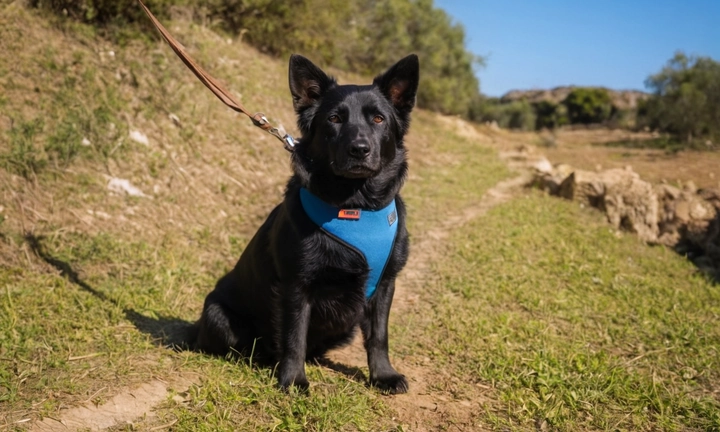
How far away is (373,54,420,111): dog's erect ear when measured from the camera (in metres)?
3.22

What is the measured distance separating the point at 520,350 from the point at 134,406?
2.44 m

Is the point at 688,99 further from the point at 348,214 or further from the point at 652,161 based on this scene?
the point at 348,214

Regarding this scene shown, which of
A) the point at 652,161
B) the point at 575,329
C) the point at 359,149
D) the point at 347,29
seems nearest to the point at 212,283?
the point at 359,149

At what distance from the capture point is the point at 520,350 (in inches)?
156

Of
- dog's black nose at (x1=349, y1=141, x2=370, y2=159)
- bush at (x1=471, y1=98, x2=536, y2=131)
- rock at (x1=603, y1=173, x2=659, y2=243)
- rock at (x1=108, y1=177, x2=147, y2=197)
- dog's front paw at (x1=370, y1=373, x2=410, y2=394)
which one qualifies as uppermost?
bush at (x1=471, y1=98, x2=536, y2=131)

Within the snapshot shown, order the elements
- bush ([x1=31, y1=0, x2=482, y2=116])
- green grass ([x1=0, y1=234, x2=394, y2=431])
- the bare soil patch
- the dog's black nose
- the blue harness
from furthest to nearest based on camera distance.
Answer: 1. the bare soil patch
2. bush ([x1=31, y1=0, x2=482, y2=116])
3. the blue harness
4. the dog's black nose
5. green grass ([x1=0, y1=234, x2=394, y2=431])

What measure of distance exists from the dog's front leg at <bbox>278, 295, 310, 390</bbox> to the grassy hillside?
0.11 metres

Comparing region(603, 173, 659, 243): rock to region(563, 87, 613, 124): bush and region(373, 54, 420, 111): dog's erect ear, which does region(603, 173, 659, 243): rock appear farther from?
region(563, 87, 613, 124): bush

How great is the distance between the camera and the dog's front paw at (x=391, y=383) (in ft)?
10.6

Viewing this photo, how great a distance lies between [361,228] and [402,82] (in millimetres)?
885

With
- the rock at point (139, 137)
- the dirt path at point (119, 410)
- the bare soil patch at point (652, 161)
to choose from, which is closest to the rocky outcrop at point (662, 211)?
the bare soil patch at point (652, 161)

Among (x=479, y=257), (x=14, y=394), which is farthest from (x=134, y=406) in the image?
(x=479, y=257)

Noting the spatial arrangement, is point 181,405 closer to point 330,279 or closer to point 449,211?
point 330,279

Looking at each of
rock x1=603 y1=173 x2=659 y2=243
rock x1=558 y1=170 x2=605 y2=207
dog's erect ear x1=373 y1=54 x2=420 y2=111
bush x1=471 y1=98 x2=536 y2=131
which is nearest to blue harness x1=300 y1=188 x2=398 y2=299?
dog's erect ear x1=373 y1=54 x2=420 y2=111
